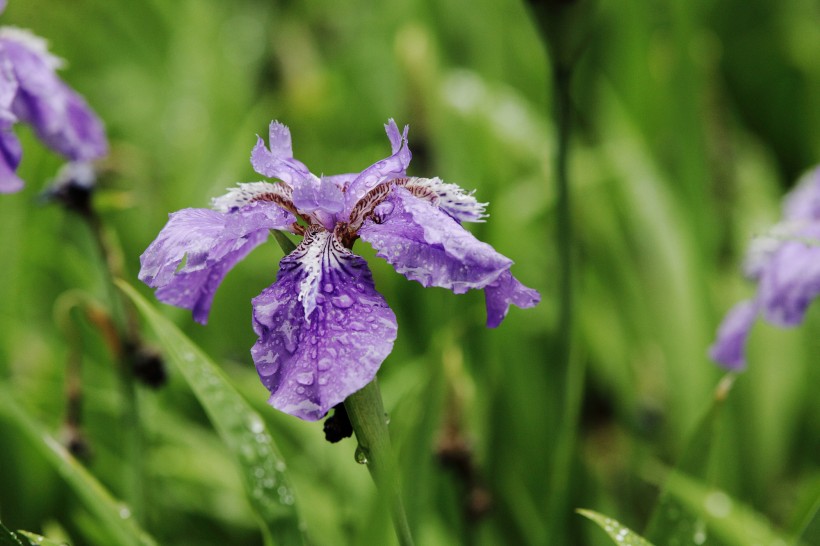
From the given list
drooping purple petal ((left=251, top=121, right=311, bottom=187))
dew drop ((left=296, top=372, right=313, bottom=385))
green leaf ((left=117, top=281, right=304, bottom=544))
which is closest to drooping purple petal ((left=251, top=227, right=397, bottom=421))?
dew drop ((left=296, top=372, right=313, bottom=385))

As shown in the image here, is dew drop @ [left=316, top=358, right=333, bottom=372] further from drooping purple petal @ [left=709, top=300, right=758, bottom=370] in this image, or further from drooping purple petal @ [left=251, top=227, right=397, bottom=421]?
drooping purple petal @ [left=709, top=300, right=758, bottom=370]

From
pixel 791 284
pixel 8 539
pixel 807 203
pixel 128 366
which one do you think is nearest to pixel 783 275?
pixel 791 284

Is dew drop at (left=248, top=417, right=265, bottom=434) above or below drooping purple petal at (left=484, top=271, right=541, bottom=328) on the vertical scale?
below

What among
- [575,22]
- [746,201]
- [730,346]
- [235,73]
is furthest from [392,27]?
[730,346]

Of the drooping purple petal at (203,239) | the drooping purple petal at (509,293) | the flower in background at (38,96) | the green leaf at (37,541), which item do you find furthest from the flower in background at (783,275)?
the flower in background at (38,96)

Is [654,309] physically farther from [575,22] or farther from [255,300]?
[255,300]

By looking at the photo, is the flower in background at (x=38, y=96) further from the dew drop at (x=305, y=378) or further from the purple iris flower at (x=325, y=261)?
the dew drop at (x=305, y=378)

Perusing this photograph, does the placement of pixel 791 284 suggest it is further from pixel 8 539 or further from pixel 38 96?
pixel 38 96
